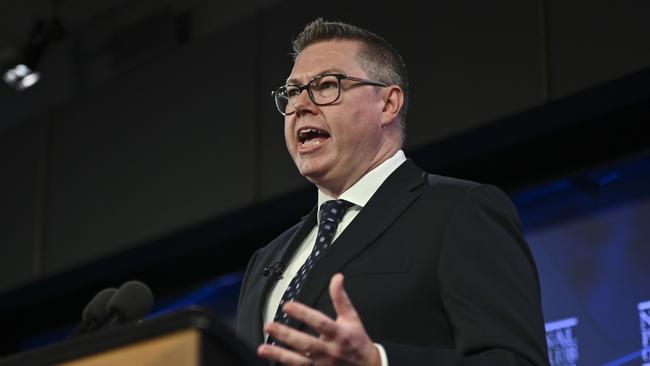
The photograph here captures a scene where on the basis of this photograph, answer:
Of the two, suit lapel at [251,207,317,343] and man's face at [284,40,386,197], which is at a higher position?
man's face at [284,40,386,197]

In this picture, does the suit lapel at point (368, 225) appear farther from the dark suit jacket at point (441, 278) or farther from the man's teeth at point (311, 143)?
the man's teeth at point (311, 143)

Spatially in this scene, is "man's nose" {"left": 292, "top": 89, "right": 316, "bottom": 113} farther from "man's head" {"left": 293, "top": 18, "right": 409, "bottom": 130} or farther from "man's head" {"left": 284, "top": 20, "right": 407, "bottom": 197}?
"man's head" {"left": 293, "top": 18, "right": 409, "bottom": 130}

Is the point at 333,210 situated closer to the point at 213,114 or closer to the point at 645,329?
the point at 645,329

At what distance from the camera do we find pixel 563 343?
305 cm

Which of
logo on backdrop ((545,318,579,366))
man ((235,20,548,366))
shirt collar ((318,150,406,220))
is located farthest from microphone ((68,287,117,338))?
logo on backdrop ((545,318,579,366))

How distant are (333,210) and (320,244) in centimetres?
10

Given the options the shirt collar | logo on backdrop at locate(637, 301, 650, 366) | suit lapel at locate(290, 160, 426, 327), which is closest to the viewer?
suit lapel at locate(290, 160, 426, 327)

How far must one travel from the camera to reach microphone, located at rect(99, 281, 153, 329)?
5.54 ft

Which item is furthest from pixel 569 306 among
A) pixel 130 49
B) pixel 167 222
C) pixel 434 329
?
pixel 130 49

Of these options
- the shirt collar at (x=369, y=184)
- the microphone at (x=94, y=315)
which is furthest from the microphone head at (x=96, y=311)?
the shirt collar at (x=369, y=184)

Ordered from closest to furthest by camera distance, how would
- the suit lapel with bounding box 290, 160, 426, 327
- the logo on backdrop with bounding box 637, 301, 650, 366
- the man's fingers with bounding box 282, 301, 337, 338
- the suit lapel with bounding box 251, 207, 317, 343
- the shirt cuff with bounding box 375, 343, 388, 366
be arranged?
the man's fingers with bounding box 282, 301, 337, 338, the shirt cuff with bounding box 375, 343, 388, 366, the suit lapel with bounding box 290, 160, 426, 327, the suit lapel with bounding box 251, 207, 317, 343, the logo on backdrop with bounding box 637, 301, 650, 366

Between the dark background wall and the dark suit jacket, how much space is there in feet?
4.54

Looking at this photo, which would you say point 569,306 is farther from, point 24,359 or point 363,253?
point 24,359

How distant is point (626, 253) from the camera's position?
3088 millimetres
